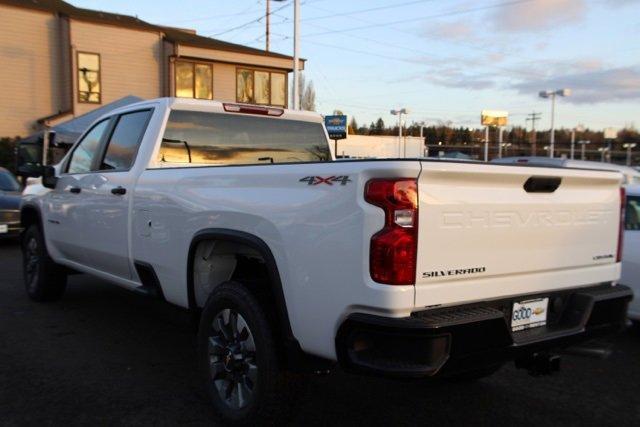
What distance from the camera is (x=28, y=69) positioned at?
942 inches

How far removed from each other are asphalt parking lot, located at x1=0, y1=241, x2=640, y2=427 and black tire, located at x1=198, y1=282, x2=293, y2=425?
0.24 meters

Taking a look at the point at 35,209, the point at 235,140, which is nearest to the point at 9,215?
the point at 35,209

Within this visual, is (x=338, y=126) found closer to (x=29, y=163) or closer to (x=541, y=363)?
(x=29, y=163)

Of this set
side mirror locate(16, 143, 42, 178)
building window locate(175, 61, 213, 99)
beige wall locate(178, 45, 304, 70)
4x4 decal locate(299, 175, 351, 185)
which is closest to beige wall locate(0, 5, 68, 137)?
building window locate(175, 61, 213, 99)

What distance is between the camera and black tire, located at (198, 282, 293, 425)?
125 inches

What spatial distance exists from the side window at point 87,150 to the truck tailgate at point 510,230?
12.6ft

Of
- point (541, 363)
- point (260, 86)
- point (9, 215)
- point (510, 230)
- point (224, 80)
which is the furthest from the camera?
point (260, 86)

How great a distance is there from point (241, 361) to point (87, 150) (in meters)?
3.36

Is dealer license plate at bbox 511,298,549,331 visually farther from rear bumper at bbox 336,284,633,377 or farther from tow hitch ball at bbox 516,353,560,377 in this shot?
tow hitch ball at bbox 516,353,560,377

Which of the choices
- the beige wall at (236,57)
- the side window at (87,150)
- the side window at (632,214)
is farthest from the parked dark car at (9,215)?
the beige wall at (236,57)

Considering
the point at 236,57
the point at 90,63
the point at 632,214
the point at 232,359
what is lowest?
the point at 232,359

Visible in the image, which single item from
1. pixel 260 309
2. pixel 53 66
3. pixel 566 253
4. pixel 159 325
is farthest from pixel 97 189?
pixel 53 66

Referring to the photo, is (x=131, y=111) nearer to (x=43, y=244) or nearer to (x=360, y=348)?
(x=43, y=244)

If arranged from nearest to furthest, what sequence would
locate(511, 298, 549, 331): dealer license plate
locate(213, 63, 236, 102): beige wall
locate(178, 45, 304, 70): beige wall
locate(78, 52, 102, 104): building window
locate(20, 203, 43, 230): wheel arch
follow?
locate(511, 298, 549, 331): dealer license plate → locate(20, 203, 43, 230): wheel arch → locate(78, 52, 102, 104): building window → locate(178, 45, 304, 70): beige wall → locate(213, 63, 236, 102): beige wall
